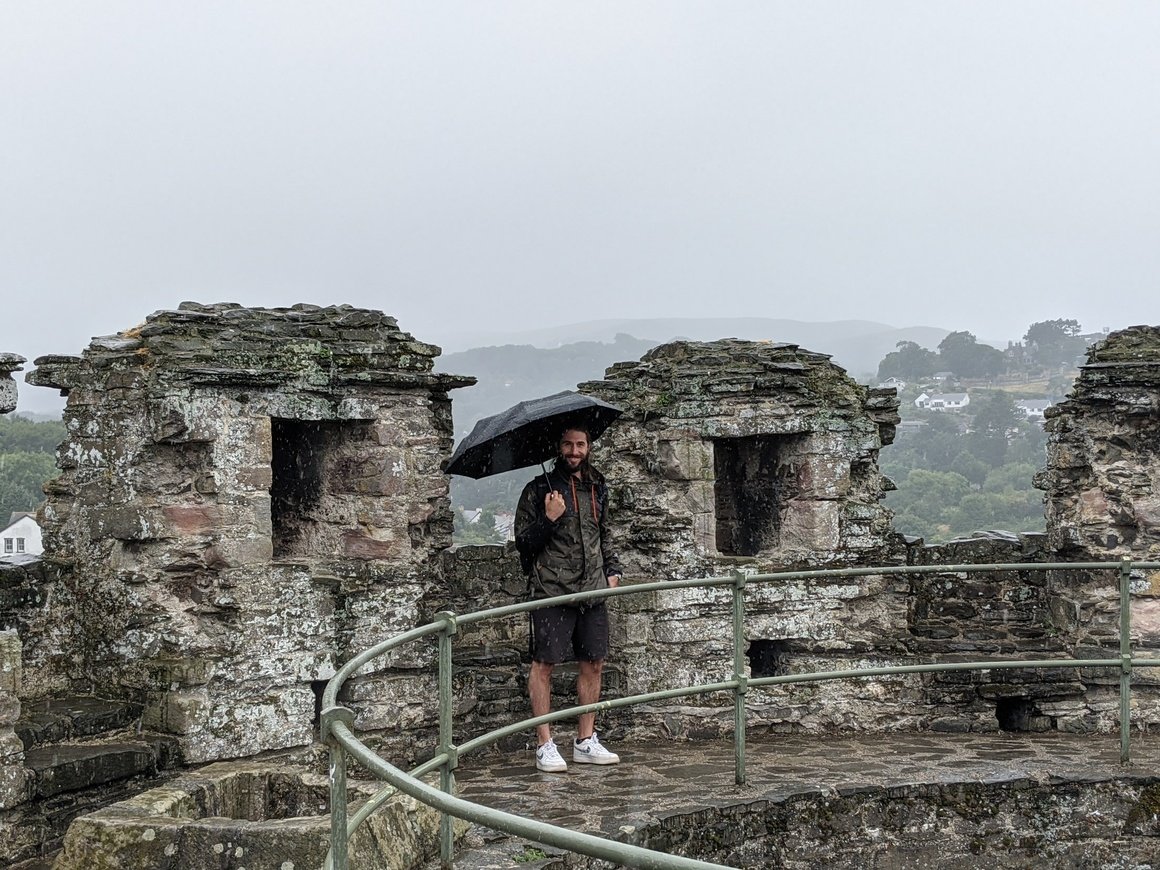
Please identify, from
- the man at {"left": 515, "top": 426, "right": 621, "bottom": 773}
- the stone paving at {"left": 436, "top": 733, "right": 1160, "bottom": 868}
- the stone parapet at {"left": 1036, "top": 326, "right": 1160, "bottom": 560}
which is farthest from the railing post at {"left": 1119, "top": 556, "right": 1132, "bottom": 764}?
the man at {"left": 515, "top": 426, "right": 621, "bottom": 773}

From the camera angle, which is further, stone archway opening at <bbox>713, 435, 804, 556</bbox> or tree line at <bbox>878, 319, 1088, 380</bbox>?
tree line at <bbox>878, 319, 1088, 380</bbox>

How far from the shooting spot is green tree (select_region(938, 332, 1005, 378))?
60500mm

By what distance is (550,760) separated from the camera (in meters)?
6.47

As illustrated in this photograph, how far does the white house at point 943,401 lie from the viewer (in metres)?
52.8

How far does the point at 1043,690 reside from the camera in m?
7.72

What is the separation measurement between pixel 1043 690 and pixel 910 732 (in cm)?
77

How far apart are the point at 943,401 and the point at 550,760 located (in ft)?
162

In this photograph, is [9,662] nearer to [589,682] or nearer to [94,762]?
[94,762]

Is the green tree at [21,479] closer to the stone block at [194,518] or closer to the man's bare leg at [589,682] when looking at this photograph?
the stone block at [194,518]

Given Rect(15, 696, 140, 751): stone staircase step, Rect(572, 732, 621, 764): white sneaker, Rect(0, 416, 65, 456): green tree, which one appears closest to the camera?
Rect(15, 696, 140, 751): stone staircase step

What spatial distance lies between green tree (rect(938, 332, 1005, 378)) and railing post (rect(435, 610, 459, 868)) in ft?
189

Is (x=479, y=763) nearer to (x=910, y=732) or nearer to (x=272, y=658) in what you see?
(x=272, y=658)

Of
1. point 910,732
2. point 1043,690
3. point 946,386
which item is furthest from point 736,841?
point 946,386

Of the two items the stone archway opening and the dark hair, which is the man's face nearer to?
the dark hair
